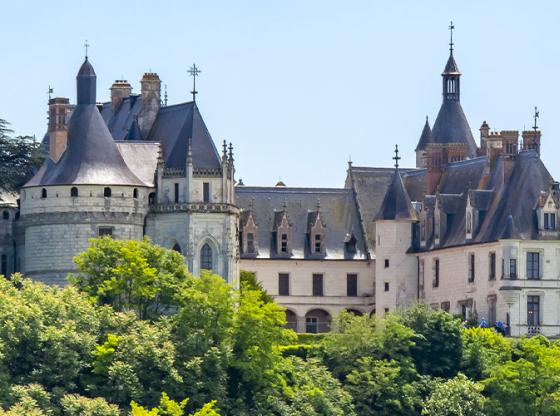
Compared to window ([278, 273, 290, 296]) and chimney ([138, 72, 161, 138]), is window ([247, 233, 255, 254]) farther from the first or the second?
chimney ([138, 72, 161, 138])

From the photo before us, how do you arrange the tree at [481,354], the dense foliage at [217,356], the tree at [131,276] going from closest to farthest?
the dense foliage at [217,356] → the tree at [131,276] → the tree at [481,354]

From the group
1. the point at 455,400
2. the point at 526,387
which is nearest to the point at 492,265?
the point at 526,387

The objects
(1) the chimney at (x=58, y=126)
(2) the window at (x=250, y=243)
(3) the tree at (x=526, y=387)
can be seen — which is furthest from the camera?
(2) the window at (x=250, y=243)

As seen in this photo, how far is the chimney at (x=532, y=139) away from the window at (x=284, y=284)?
14.4 m

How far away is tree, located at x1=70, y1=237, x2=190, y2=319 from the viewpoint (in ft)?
499

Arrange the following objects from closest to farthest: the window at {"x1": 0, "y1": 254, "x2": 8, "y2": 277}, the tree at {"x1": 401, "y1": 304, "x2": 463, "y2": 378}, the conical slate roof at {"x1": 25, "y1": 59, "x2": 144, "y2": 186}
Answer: the tree at {"x1": 401, "y1": 304, "x2": 463, "y2": 378}, the conical slate roof at {"x1": 25, "y1": 59, "x2": 144, "y2": 186}, the window at {"x1": 0, "y1": 254, "x2": 8, "y2": 277}

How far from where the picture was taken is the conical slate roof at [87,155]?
160 metres

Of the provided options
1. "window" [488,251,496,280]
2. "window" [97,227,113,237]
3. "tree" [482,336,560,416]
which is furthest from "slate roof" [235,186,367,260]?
"tree" [482,336,560,416]

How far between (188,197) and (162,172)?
215cm

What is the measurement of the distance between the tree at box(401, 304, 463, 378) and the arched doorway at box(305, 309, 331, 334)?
16.9 m

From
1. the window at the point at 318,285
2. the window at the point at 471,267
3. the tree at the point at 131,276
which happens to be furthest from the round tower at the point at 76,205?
the window at the point at 318,285

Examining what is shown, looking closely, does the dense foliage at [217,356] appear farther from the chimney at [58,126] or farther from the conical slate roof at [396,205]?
the conical slate roof at [396,205]

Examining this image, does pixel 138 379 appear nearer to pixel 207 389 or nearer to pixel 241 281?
pixel 207 389

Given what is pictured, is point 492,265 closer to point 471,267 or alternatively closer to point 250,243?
point 471,267
